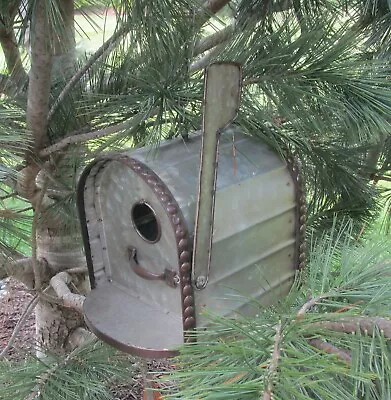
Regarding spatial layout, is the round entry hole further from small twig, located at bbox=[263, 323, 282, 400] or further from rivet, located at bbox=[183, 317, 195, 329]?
small twig, located at bbox=[263, 323, 282, 400]

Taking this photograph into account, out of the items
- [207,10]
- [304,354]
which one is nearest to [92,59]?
[207,10]

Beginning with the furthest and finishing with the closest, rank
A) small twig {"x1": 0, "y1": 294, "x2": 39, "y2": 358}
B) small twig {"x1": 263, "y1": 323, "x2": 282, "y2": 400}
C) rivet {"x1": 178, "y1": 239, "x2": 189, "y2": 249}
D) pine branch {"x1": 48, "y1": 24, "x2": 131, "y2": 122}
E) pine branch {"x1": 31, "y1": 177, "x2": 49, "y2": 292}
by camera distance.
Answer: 1. small twig {"x1": 0, "y1": 294, "x2": 39, "y2": 358}
2. pine branch {"x1": 31, "y1": 177, "x2": 49, "y2": 292}
3. pine branch {"x1": 48, "y1": 24, "x2": 131, "y2": 122}
4. rivet {"x1": 178, "y1": 239, "x2": 189, "y2": 249}
5. small twig {"x1": 263, "y1": 323, "x2": 282, "y2": 400}

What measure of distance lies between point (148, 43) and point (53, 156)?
12.5 inches

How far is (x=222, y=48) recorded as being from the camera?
2.20 ft

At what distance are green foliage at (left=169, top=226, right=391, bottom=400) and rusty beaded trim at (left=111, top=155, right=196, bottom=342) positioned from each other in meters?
0.12

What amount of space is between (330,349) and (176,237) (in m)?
0.22

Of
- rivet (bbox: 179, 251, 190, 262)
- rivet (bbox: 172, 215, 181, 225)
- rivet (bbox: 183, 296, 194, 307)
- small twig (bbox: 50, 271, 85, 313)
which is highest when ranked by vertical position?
rivet (bbox: 172, 215, 181, 225)

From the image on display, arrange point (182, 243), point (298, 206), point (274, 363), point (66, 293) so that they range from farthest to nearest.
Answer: point (66, 293)
point (298, 206)
point (182, 243)
point (274, 363)

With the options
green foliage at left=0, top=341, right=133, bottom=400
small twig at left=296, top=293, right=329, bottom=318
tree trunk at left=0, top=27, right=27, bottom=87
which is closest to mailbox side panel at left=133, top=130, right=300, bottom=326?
small twig at left=296, top=293, right=329, bottom=318

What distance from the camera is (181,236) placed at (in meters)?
0.55

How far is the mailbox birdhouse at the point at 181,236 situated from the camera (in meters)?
0.57

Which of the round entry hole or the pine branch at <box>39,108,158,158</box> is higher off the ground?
the pine branch at <box>39,108,158,158</box>

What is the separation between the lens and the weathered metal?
0.58 meters

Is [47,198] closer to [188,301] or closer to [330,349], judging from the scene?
[188,301]
